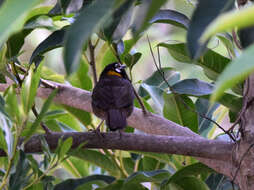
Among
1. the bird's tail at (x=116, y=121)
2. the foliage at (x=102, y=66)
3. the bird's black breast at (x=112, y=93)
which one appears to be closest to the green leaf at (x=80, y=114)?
the foliage at (x=102, y=66)

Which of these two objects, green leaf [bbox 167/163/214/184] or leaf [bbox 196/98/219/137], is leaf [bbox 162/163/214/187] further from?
leaf [bbox 196/98/219/137]

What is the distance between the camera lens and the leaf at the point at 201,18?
76cm

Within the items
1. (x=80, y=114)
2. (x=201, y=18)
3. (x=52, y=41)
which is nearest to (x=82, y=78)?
(x=80, y=114)

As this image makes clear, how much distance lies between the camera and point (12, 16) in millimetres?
572

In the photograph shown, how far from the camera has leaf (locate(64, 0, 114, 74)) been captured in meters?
0.62

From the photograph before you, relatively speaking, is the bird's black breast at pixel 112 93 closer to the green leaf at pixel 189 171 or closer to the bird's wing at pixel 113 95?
the bird's wing at pixel 113 95

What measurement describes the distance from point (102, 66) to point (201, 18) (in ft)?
5.48

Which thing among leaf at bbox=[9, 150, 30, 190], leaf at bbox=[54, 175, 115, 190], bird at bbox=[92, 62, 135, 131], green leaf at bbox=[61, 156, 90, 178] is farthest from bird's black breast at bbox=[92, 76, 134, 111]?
leaf at bbox=[9, 150, 30, 190]

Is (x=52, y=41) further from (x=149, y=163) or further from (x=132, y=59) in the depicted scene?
(x=149, y=163)

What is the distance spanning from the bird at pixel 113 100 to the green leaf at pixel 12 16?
156 centimetres

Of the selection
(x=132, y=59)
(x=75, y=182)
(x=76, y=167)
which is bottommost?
(x=76, y=167)

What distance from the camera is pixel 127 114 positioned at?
2.24 meters

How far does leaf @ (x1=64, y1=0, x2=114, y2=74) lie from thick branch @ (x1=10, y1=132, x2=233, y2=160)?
865 millimetres

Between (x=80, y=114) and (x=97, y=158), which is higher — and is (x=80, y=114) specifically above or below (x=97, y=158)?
above
